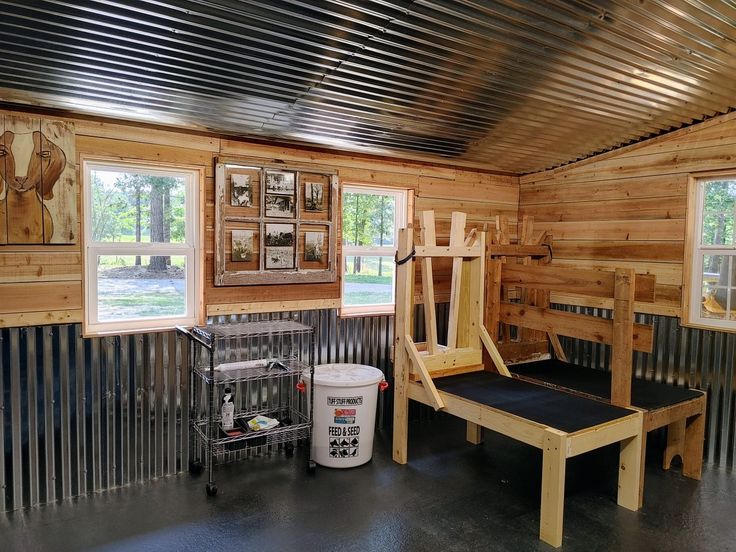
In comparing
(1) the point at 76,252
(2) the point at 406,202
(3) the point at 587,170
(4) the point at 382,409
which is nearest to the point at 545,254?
(3) the point at 587,170

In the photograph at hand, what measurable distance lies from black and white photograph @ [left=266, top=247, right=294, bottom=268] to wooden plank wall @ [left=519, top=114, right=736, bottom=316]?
2553 mm

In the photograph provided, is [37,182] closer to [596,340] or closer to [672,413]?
[596,340]

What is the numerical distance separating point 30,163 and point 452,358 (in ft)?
9.85

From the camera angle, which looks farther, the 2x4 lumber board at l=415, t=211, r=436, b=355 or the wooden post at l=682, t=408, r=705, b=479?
the 2x4 lumber board at l=415, t=211, r=436, b=355

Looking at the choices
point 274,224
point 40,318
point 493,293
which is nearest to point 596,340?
point 493,293

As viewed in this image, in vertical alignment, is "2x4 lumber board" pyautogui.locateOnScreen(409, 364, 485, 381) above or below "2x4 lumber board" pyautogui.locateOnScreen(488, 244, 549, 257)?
below

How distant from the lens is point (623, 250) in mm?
4582

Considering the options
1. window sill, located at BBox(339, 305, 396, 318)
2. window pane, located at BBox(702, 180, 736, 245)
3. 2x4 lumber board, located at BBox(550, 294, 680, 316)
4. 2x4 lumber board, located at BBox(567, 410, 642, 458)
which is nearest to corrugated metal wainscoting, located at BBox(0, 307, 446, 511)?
window sill, located at BBox(339, 305, 396, 318)

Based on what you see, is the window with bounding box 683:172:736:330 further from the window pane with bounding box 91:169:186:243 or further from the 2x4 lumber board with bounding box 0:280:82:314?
the 2x4 lumber board with bounding box 0:280:82:314

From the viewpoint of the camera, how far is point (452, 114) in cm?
357

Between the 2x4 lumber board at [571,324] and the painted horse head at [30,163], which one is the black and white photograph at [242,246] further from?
the 2x4 lumber board at [571,324]

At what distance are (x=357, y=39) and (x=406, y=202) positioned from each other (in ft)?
7.91

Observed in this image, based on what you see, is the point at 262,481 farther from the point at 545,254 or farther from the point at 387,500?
the point at 545,254

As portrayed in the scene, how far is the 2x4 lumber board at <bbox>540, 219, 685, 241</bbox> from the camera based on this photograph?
13.9 ft
